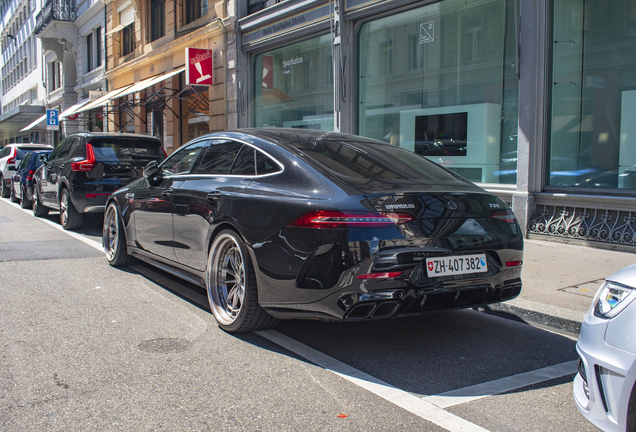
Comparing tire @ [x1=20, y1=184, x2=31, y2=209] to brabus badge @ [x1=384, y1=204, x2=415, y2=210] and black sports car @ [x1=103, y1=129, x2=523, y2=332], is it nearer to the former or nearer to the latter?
black sports car @ [x1=103, y1=129, x2=523, y2=332]

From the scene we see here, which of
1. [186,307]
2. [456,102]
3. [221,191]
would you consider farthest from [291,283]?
[456,102]

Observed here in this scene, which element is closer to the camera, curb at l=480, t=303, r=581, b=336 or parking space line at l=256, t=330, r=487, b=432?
parking space line at l=256, t=330, r=487, b=432

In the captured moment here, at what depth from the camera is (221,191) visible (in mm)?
4645

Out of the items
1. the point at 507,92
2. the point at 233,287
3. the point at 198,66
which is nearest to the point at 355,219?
the point at 233,287

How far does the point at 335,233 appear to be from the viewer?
3.64 metres

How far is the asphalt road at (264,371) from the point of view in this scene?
300 cm

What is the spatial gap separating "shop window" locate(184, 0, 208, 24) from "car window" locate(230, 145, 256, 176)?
15.9 metres

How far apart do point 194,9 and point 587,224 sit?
15.9m

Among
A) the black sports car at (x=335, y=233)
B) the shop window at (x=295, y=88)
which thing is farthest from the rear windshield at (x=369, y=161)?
the shop window at (x=295, y=88)

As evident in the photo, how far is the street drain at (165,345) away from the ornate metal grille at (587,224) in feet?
20.4

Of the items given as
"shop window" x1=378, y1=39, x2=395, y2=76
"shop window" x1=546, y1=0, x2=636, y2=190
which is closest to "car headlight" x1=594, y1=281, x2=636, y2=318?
"shop window" x1=546, y1=0, x2=636, y2=190

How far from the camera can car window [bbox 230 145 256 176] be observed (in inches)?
181

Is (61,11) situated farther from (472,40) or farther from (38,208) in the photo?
(472,40)

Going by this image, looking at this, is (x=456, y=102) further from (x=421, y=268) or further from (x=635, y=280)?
(x=635, y=280)
